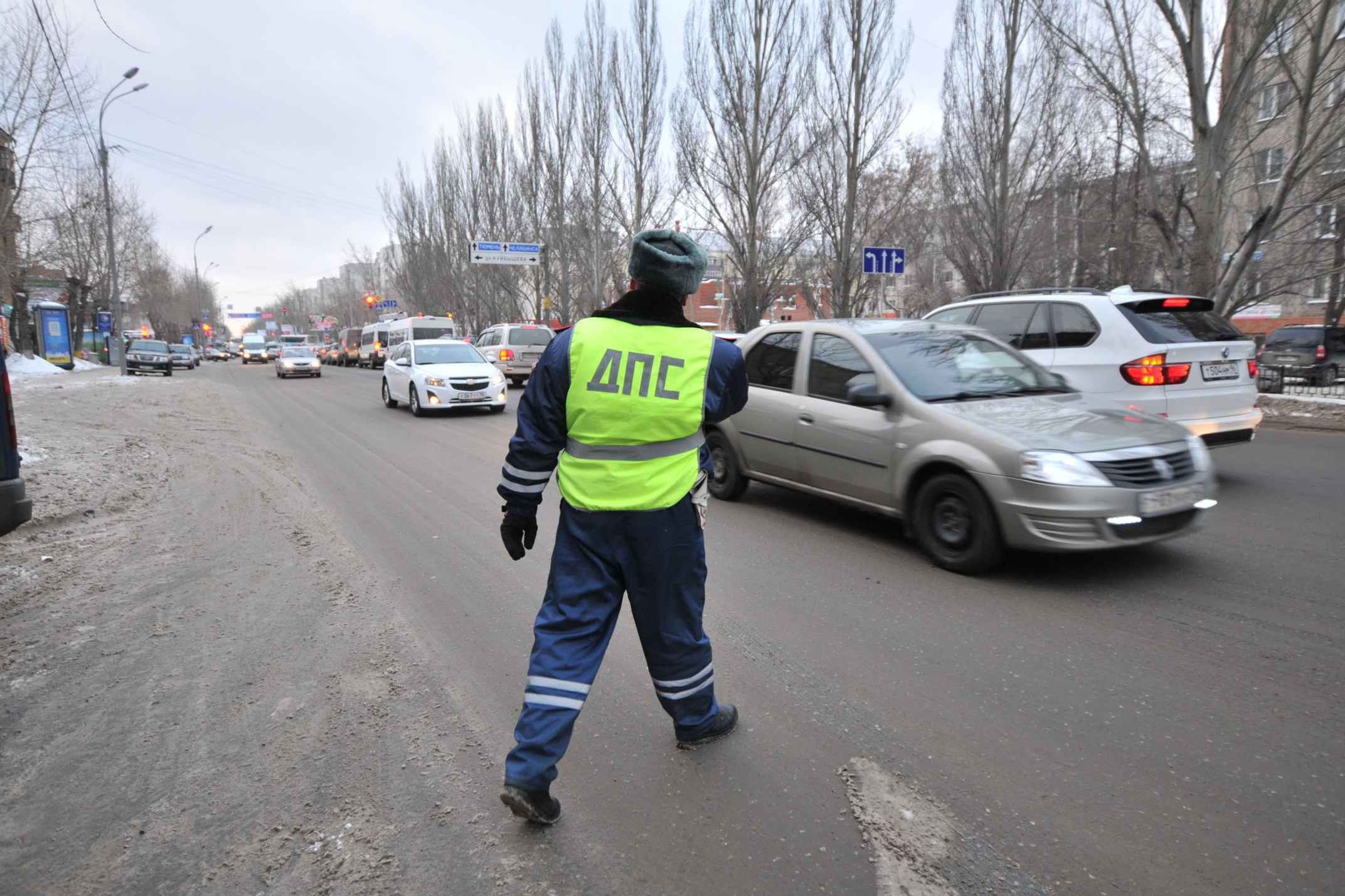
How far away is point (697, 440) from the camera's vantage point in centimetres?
275

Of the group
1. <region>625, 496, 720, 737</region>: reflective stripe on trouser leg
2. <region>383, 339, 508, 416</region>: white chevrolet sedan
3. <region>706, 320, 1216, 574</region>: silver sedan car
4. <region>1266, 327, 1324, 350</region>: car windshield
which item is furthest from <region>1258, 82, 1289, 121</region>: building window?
<region>625, 496, 720, 737</region>: reflective stripe on trouser leg

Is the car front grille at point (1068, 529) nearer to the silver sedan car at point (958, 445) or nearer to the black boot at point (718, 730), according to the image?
the silver sedan car at point (958, 445)

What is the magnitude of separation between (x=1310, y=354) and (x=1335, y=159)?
7368 millimetres

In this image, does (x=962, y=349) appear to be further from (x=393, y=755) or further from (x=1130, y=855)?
(x=393, y=755)

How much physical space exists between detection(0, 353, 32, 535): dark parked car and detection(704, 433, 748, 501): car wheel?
482 cm

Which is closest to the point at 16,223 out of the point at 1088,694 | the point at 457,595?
the point at 457,595

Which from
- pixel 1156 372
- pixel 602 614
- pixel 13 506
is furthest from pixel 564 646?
pixel 1156 372

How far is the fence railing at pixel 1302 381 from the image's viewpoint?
618 inches

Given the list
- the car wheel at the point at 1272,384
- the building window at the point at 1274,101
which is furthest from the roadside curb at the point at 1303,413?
the building window at the point at 1274,101

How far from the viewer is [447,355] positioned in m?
16.2

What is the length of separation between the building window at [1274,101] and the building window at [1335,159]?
3.36 ft

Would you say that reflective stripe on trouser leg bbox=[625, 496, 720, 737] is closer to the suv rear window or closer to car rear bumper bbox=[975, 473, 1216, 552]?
A: car rear bumper bbox=[975, 473, 1216, 552]

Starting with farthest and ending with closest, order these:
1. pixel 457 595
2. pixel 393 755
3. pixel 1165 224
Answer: pixel 1165 224, pixel 457 595, pixel 393 755

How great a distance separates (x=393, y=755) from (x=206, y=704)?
3.43 feet
